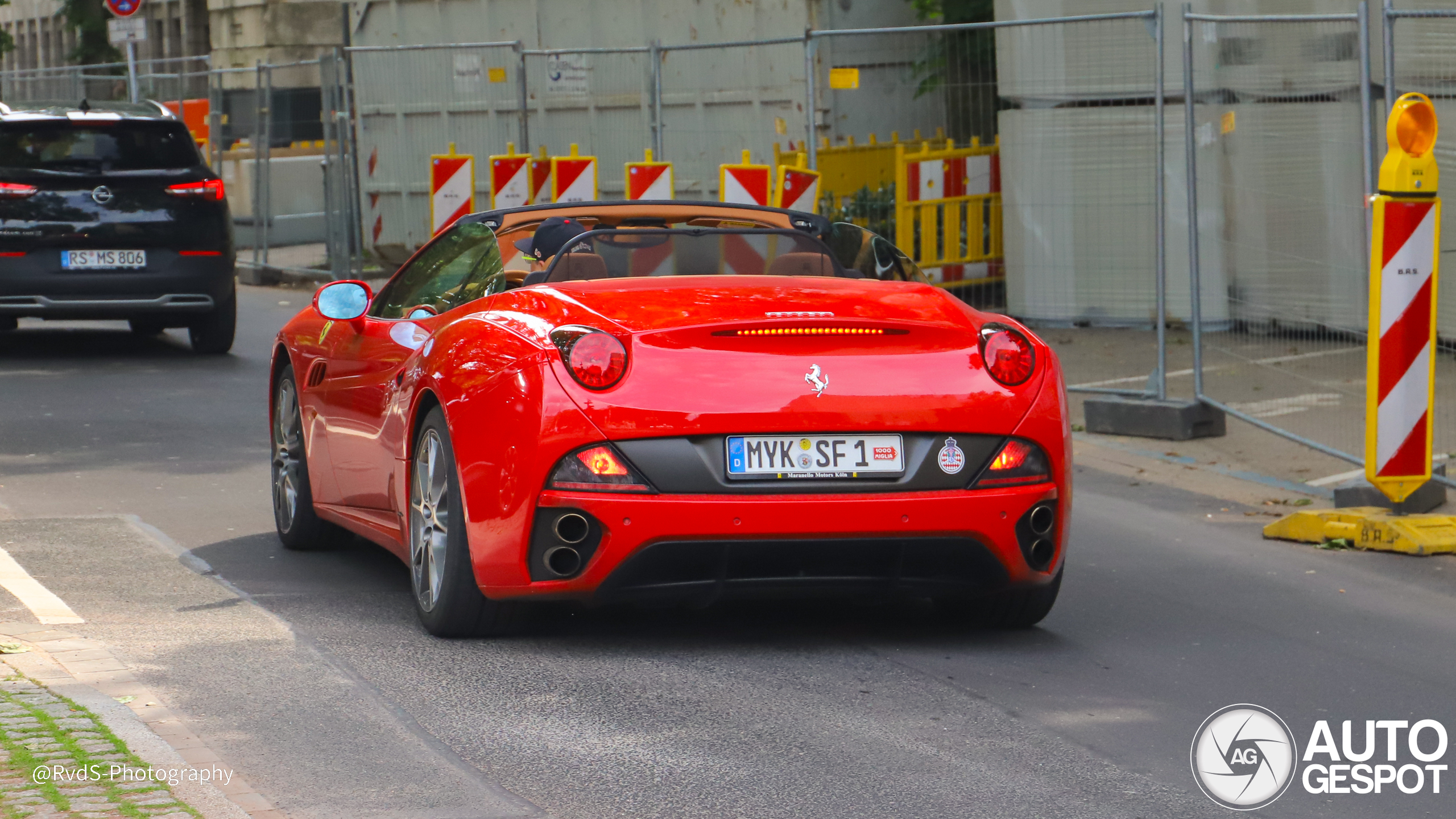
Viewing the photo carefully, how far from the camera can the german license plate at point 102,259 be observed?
14.3 metres

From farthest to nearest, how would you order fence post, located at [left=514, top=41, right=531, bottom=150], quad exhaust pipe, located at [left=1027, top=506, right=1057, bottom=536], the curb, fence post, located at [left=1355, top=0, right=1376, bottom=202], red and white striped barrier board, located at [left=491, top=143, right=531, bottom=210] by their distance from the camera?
fence post, located at [left=514, top=41, right=531, bottom=150]
red and white striped barrier board, located at [left=491, top=143, right=531, bottom=210]
fence post, located at [left=1355, top=0, right=1376, bottom=202]
quad exhaust pipe, located at [left=1027, top=506, right=1057, bottom=536]
the curb

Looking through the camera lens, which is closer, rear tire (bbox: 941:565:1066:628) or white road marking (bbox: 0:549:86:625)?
rear tire (bbox: 941:565:1066:628)

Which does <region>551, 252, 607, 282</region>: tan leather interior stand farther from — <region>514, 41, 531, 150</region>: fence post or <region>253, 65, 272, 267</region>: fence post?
<region>253, 65, 272, 267</region>: fence post

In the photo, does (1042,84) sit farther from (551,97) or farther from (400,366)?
(400,366)

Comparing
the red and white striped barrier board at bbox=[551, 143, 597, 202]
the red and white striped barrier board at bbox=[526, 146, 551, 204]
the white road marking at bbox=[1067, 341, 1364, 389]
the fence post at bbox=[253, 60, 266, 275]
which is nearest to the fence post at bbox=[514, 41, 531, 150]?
the red and white striped barrier board at bbox=[526, 146, 551, 204]

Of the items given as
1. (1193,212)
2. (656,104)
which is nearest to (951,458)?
(1193,212)

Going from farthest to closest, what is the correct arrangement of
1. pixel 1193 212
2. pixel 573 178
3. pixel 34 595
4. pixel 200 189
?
pixel 573 178 → pixel 200 189 → pixel 1193 212 → pixel 34 595

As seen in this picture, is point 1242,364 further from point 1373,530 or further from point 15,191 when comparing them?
point 15,191

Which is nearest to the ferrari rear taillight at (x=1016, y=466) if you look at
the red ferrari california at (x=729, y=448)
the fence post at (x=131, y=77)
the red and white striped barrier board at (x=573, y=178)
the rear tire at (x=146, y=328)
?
the red ferrari california at (x=729, y=448)

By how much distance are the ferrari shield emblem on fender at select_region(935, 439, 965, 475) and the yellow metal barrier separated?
28.1 feet

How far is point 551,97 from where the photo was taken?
2023cm

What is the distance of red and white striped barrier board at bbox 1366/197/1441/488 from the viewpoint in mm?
7695

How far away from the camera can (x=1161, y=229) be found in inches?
436

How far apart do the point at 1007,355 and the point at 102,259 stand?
33.2 feet
